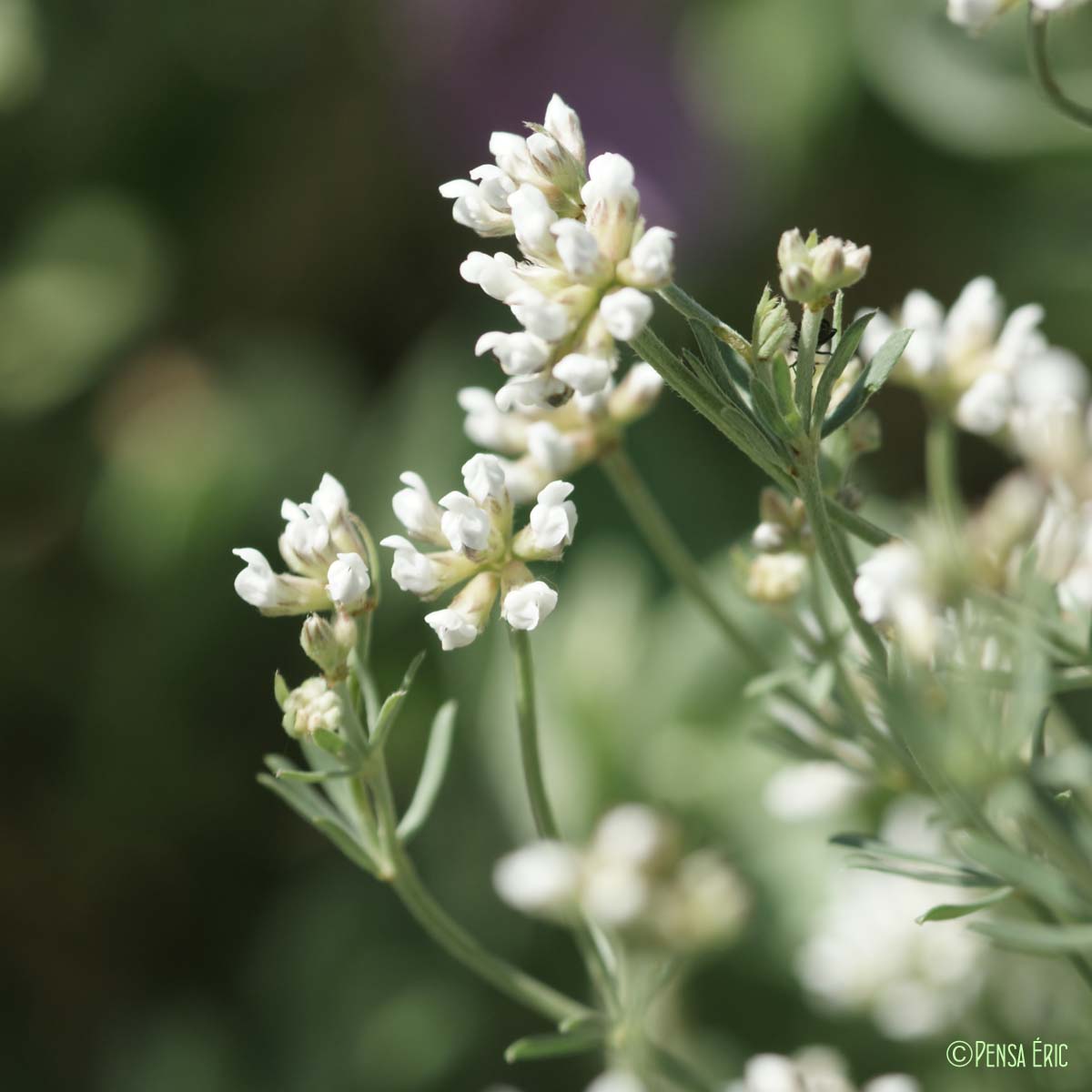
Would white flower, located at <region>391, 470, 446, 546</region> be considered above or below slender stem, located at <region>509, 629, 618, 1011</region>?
above

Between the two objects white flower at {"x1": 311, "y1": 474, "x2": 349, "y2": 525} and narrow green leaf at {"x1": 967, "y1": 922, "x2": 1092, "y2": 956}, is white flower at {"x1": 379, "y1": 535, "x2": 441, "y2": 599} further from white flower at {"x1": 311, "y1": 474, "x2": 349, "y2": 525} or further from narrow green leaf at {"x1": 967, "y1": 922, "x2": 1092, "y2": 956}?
narrow green leaf at {"x1": 967, "y1": 922, "x2": 1092, "y2": 956}

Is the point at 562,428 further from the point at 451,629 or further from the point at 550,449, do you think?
the point at 451,629

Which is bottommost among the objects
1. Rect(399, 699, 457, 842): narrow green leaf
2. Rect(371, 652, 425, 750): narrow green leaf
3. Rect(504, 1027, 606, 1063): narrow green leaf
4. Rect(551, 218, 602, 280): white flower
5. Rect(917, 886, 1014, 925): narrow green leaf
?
Rect(504, 1027, 606, 1063): narrow green leaf

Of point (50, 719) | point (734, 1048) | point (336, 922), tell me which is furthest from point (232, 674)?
point (734, 1048)

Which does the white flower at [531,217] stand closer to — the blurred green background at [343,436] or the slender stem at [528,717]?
the slender stem at [528,717]

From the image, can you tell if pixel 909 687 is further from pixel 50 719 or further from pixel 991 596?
pixel 50 719

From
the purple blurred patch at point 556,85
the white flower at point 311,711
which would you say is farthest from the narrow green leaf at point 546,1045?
the purple blurred patch at point 556,85

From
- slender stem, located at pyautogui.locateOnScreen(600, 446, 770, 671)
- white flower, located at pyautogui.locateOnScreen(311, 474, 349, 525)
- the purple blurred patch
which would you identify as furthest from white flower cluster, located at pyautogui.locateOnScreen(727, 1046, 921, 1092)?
the purple blurred patch
